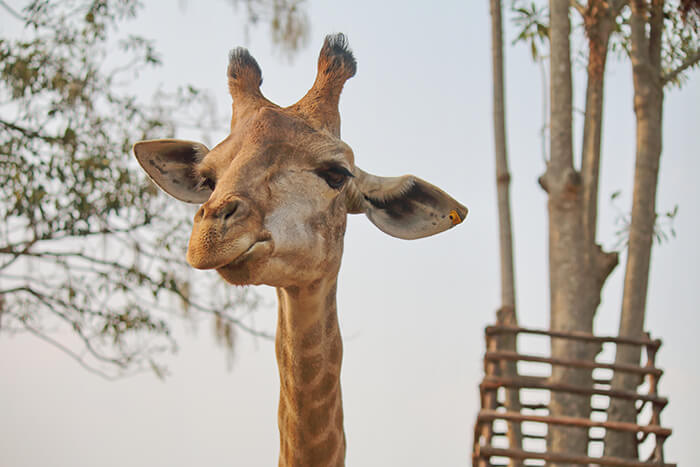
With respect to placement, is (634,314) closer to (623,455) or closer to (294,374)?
(623,455)

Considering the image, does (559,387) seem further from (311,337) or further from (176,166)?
(176,166)

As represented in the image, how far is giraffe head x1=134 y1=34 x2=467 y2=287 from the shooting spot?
2684 millimetres

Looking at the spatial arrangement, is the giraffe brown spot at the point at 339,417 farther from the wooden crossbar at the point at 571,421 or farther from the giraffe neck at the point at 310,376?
the wooden crossbar at the point at 571,421

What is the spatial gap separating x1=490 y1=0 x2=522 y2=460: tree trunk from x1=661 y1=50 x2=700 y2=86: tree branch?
172 cm

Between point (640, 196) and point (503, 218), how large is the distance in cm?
149

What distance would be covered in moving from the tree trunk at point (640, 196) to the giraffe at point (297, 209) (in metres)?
4.77

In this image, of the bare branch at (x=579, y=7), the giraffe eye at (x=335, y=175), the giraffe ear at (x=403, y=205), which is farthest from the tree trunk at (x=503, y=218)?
the giraffe eye at (x=335, y=175)

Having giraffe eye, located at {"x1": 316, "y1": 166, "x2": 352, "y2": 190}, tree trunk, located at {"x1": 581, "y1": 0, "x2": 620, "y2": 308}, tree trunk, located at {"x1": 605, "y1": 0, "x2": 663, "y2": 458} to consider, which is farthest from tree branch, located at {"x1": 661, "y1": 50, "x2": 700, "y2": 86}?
giraffe eye, located at {"x1": 316, "y1": 166, "x2": 352, "y2": 190}

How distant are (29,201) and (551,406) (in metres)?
5.03

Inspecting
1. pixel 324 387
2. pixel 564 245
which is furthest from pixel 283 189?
pixel 564 245

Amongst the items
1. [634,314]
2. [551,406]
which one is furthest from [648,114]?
[551,406]

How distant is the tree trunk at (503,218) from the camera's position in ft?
27.0

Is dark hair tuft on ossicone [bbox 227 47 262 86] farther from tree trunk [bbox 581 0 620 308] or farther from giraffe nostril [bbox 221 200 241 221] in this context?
tree trunk [bbox 581 0 620 308]

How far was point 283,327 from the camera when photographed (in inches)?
132
